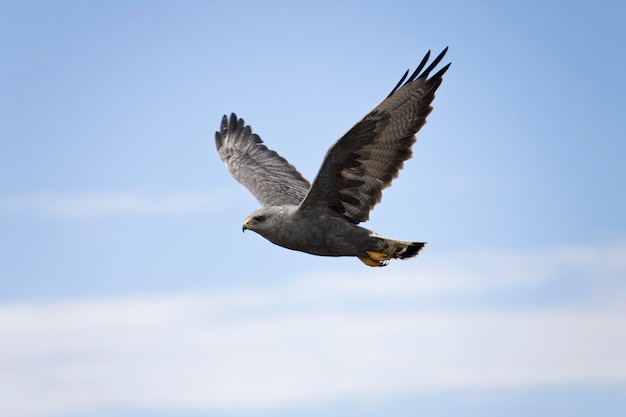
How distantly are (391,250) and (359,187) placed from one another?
1.01 metres

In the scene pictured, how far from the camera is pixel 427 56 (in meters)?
12.7

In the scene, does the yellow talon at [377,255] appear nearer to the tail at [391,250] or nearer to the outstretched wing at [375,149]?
the tail at [391,250]

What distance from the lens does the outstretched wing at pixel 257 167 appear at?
1582 cm

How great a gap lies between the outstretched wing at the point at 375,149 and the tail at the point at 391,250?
686mm

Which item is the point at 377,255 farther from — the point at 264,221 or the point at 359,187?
the point at 264,221

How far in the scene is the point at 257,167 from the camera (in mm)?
17344

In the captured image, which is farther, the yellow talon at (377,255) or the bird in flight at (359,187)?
the yellow talon at (377,255)

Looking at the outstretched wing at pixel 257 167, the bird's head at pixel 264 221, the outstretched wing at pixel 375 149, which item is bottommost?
the bird's head at pixel 264 221

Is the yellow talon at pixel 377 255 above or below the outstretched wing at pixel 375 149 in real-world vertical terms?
below

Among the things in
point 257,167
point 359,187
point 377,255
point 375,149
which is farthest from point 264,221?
point 257,167

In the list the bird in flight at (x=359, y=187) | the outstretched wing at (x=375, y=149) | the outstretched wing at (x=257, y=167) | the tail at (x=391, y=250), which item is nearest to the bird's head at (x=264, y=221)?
the bird in flight at (x=359, y=187)

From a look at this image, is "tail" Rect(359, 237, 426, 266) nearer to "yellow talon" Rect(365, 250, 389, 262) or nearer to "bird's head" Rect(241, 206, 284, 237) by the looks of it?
"yellow talon" Rect(365, 250, 389, 262)

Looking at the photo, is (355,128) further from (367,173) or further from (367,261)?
(367,261)

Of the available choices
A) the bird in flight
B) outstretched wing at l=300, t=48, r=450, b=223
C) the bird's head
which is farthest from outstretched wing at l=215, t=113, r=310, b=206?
outstretched wing at l=300, t=48, r=450, b=223
